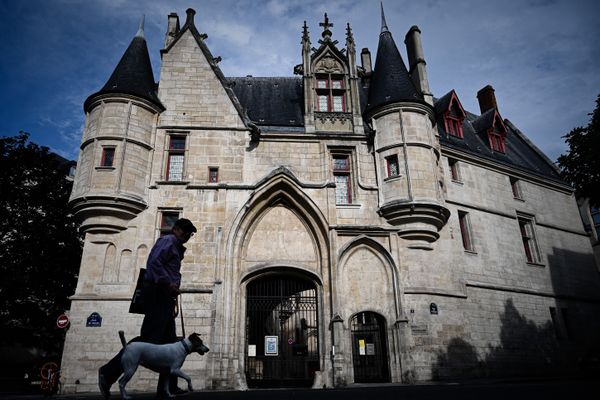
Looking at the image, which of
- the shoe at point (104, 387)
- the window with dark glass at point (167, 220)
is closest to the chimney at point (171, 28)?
the window with dark glass at point (167, 220)

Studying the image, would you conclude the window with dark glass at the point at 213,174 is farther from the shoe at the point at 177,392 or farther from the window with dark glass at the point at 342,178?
the shoe at the point at 177,392

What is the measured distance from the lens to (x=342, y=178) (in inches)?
612

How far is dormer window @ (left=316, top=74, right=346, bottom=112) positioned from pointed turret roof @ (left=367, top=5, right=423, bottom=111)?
113 centimetres

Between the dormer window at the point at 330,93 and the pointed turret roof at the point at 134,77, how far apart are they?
588 cm

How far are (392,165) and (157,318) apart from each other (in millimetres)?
11557

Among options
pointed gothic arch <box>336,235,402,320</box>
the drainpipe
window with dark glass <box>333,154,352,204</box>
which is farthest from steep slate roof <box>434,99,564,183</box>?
the drainpipe

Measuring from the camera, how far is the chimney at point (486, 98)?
24.0 metres

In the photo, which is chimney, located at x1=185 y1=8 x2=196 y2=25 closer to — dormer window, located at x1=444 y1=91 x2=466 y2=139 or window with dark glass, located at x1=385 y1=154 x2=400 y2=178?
window with dark glass, located at x1=385 y1=154 x2=400 y2=178

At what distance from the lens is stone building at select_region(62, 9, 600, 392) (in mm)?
12859

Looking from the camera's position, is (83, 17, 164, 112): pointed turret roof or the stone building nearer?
the stone building

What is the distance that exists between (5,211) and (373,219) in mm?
15661

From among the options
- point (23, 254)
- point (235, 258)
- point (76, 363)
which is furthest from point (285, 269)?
point (23, 254)

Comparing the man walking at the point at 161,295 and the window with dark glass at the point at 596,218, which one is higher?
the window with dark glass at the point at 596,218

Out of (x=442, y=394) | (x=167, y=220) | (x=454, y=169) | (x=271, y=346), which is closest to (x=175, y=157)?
(x=167, y=220)
